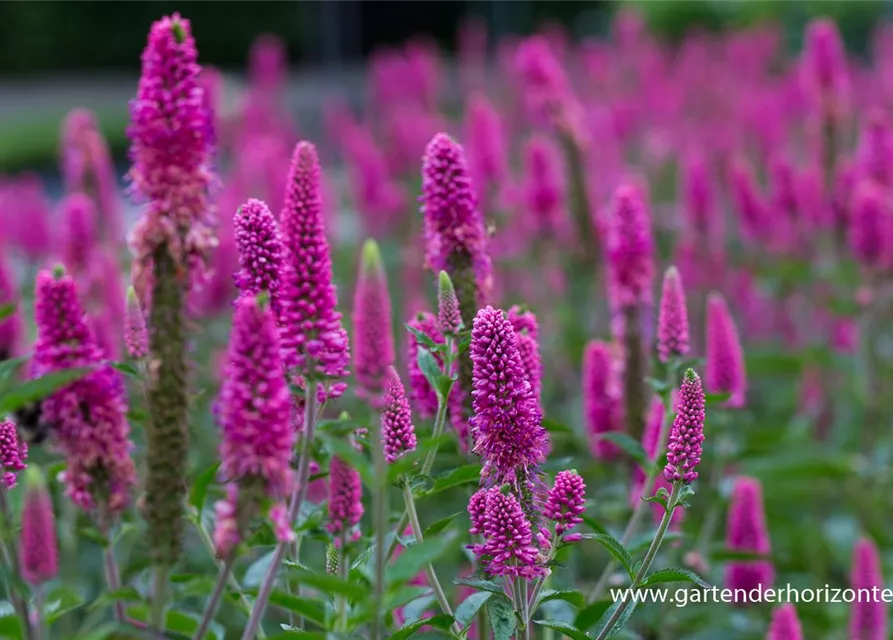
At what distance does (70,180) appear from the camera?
5906 mm

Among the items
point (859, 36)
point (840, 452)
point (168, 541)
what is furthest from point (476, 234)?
point (859, 36)

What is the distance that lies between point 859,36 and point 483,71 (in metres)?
10.6

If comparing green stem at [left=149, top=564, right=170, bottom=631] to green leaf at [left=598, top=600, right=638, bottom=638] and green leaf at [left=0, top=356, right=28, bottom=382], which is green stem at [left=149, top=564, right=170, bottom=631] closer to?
green leaf at [left=0, top=356, right=28, bottom=382]

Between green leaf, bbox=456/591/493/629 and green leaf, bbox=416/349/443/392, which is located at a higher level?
green leaf, bbox=416/349/443/392

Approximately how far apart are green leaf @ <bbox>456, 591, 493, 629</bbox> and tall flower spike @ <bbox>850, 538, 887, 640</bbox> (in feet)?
5.17

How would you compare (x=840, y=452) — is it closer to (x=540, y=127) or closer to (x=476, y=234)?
(x=476, y=234)

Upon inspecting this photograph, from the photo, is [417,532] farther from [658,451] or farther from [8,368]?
[658,451]

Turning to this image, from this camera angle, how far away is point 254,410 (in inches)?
67.5

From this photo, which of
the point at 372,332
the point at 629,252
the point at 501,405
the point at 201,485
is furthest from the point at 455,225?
the point at 629,252

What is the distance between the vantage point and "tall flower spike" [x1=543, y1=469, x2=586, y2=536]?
7.37 feet

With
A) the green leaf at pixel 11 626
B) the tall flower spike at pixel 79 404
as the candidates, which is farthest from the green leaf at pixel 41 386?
the green leaf at pixel 11 626

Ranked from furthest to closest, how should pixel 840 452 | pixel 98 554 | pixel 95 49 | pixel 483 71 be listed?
pixel 95 49 → pixel 483 71 → pixel 840 452 → pixel 98 554

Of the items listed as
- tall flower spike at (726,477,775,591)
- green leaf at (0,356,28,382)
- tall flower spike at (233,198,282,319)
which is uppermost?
tall flower spike at (233,198,282,319)

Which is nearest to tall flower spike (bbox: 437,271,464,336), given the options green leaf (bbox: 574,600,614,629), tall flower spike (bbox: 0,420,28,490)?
green leaf (bbox: 574,600,614,629)
